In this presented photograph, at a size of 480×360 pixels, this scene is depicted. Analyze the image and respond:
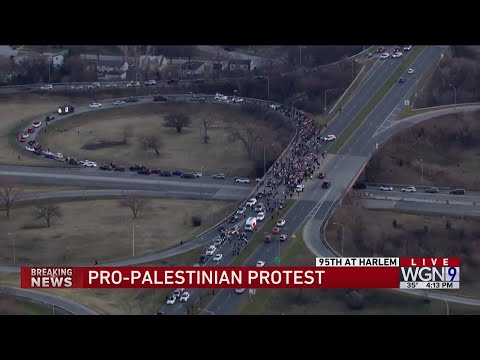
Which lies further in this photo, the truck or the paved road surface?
the truck

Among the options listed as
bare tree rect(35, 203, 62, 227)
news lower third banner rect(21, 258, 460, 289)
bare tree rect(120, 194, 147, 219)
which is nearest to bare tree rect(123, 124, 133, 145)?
bare tree rect(120, 194, 147, 219)

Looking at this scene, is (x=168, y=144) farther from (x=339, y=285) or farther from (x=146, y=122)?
(x=339, y=285)

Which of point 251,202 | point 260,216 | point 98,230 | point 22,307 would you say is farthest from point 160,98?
point 22,307

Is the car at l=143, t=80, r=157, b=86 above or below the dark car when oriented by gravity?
above

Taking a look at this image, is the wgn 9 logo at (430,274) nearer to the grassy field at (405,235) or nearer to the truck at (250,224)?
the grassy field at (405,235)

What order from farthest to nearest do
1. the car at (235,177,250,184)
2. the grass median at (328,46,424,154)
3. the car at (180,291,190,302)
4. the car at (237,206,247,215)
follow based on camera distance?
1. the grass median at (328,46,424,154)
2. the car at (235,177,250,184)
3. the car at (237,206,247,215)
4. the car at (180,291,190,302)

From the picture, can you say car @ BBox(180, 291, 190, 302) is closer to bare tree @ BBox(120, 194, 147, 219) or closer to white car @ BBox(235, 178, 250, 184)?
bare tree @ BBox(120, 194, 147, 219)

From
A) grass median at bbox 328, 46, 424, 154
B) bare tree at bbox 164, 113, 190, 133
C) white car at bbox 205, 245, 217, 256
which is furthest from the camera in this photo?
bare tree at bbox 164, 113, 190, 133
